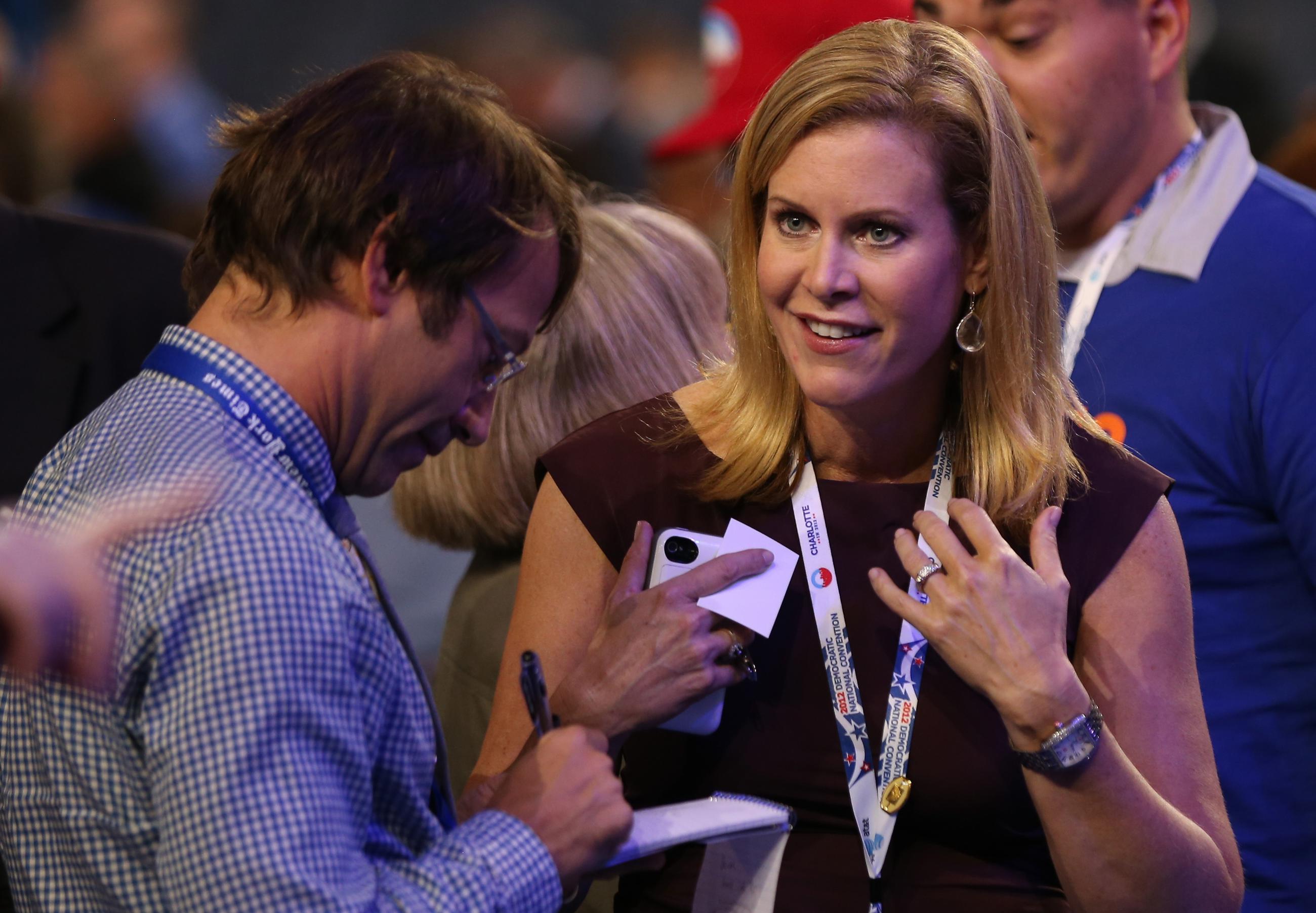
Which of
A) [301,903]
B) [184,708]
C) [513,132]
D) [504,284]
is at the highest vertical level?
[513,132]

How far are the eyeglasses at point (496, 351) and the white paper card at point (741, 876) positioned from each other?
695mm

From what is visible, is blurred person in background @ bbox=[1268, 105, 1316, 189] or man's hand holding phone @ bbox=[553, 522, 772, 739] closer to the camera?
man's hand holding phone @ bbox=[553, 522, 772, 739]

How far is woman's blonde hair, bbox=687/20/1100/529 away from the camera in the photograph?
1.99m

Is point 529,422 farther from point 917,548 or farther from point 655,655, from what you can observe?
point 917,548

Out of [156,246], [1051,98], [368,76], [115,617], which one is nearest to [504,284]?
[368,76]

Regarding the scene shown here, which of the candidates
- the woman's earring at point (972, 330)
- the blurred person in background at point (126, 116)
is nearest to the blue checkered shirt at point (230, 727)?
the woman's earring at point (972, 330)

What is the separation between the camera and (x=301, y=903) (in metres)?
1.24

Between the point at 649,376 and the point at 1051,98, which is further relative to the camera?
the point at 1051,98

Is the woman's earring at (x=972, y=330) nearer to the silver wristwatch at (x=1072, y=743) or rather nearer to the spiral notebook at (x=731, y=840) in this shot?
the silver wristwatch at (x=1072, y=743)

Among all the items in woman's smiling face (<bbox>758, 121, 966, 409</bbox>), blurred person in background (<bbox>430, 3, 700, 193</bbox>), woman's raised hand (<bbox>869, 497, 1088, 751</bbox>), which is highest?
woman's smiling face (<bbox>758, 121, 966, 409</bbox>)

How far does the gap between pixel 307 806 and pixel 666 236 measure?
163 centimetres

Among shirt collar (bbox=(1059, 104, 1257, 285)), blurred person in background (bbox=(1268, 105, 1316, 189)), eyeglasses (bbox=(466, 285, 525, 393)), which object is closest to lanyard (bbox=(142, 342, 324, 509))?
eyeglasses (bbox=(466, 285, 525, 393))

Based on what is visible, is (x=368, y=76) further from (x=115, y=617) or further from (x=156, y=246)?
(x=156, y=246)

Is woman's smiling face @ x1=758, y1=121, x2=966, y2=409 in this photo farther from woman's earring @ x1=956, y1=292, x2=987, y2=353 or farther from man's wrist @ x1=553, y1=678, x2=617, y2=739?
Result: man's wrist @ x1=553, y1=678, x2=617, y2=739
